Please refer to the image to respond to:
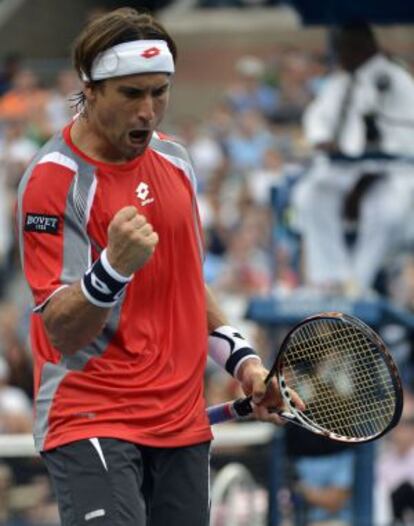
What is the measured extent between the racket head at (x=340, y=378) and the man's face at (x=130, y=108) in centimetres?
A: 77

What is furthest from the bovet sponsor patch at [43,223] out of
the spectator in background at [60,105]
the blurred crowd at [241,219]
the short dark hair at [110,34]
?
the spectator in background at [60,105]

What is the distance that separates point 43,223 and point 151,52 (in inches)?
23.5

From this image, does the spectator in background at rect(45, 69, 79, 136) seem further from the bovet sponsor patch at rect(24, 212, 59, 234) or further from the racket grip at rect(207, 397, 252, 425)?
the bovet sponsor patch at rect(24, 212, 59, 234)

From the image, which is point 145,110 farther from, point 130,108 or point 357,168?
point 357,168

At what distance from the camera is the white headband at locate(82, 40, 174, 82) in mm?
5383

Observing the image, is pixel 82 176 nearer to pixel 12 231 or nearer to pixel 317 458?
pixel 317 458

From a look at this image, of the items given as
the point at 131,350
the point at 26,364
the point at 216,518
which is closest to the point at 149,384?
the point at 131,350

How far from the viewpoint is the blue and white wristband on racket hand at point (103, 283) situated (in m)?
5.14

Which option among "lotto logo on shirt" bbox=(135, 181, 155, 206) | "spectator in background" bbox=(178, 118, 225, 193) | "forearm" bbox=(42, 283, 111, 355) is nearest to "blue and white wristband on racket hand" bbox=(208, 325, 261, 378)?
"lotto logo on shirt" bbox=(135, 181, 155, 206)

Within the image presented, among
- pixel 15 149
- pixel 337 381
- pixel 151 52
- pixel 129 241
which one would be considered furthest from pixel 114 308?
pixel 15 149

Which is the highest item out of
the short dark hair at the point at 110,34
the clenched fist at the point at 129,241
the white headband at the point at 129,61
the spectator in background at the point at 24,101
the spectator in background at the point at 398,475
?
the short dark hair at the point at 110,34

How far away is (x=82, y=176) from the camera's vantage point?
5473mm

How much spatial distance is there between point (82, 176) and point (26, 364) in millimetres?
7988

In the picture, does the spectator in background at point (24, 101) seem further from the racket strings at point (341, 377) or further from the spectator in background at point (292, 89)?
the racket strings at point (341, 377)
